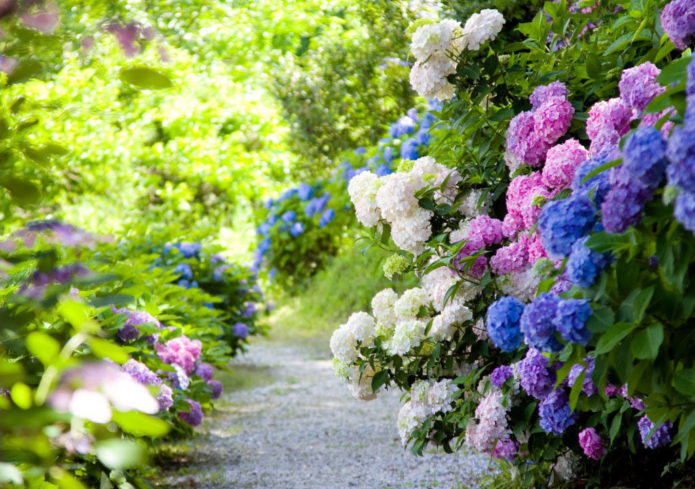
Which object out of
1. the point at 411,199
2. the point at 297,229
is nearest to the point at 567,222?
the point at 411,199

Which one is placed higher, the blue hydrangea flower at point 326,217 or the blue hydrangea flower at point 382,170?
the blue hydrangea flower at point 382,170

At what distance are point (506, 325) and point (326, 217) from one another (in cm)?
747

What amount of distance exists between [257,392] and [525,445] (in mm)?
3308

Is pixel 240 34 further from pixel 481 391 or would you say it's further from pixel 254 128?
pixel 481 391

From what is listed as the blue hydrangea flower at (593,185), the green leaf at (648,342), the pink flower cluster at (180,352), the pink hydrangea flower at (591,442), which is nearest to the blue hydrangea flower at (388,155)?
the pink flower cluster at (180,352)

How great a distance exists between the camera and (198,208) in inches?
492

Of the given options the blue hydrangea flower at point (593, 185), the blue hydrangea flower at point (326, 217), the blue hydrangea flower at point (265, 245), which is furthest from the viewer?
the blue hydrangea flower at point (265, 245)

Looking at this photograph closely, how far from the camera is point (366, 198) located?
2646mm

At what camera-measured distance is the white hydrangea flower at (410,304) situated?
2.54 m

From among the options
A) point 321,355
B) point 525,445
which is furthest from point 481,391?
point 321,355

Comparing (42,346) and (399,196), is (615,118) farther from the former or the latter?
(42,346)

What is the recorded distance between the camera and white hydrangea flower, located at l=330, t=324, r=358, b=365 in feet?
8.50

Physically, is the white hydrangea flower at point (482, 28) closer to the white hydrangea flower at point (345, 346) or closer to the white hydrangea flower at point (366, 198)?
the white hydrangea flower at point (366, 198)

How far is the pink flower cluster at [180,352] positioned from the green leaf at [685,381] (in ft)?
7.40
